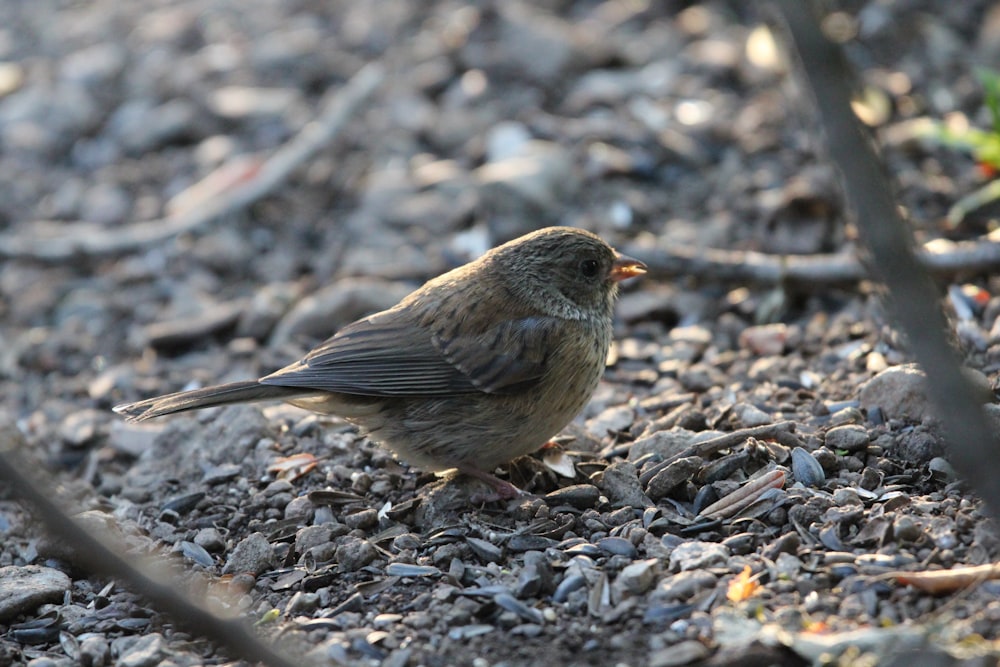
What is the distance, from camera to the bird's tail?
15.3 ft

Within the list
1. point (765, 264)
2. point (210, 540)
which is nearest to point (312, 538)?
point (210, 540)

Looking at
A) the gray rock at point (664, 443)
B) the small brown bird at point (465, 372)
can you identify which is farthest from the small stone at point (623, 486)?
the small brown bird at point (465, 372)

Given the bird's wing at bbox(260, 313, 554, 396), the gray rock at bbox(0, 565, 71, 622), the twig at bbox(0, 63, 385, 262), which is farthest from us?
the twig at bbox(0, 63, 385, 262)

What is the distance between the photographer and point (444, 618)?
3.80 m

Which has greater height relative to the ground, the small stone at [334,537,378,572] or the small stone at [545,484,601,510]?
the small stone at [545,484,601,510]

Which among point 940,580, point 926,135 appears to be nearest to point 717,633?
point 940,580

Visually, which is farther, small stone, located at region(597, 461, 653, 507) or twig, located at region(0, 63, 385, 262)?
twig, located at region(0, 63, 385, 262)

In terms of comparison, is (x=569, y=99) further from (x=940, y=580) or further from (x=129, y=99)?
(x=940, y=580)

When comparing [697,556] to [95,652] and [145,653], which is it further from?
[95,652]

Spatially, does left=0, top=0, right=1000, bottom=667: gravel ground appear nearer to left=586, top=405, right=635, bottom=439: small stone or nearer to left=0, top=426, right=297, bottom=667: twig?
left=586, top=405, right=635, bottom=439: small stone

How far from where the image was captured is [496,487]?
15.5 feet

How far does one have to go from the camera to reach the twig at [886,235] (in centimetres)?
233

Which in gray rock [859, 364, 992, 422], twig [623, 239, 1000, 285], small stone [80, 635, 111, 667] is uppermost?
twig [623, 239, 1000, 285]

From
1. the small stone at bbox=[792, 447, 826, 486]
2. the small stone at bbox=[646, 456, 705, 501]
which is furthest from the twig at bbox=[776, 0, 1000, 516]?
the small stone at bbox=[646, 456, 705, 501]
